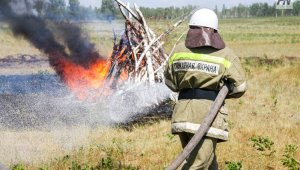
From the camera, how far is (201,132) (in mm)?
5109

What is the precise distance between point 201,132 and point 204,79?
57cm

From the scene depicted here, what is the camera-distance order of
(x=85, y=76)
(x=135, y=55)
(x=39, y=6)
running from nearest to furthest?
(x=135, y=55) → (x=85, y=76) → (x=39, y=6)

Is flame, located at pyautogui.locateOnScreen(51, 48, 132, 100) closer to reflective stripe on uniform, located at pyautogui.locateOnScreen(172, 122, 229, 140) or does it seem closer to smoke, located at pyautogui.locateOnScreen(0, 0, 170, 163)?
smoke, located at pyautogui.locateOnScreen(0, 0, 170, 163)

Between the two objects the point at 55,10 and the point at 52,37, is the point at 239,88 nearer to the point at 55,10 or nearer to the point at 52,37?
the point at 52,37

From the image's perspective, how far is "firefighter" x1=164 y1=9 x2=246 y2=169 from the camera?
17.3ft

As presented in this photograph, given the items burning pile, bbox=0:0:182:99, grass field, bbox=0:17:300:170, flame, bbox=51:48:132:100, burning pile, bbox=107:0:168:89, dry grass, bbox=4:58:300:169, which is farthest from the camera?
flame, bbox=51:48:132:100

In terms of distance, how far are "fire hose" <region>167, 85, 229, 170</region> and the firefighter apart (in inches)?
6.9

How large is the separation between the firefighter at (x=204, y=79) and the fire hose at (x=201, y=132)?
176 mm

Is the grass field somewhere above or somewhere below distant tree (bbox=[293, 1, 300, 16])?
above

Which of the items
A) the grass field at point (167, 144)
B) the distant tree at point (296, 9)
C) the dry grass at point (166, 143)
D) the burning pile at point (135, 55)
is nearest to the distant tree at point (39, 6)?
the burning pile at point (135, 55)

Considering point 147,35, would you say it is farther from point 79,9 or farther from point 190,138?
point 190,138

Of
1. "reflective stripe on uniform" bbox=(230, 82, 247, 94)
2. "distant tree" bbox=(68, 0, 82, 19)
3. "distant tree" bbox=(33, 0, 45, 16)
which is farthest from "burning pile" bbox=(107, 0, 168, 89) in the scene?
"reflective stripe on uniform" bbox=(230, 82, 247, 94)

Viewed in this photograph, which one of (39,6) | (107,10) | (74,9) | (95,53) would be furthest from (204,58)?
(74,9)

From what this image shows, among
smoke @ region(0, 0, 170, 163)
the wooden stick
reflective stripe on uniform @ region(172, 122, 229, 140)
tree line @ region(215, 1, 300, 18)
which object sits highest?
the wooden stick
